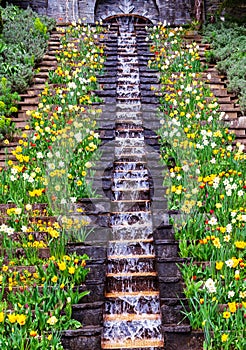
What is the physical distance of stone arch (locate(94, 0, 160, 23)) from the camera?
42.1 ft

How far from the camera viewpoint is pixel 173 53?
348 inches

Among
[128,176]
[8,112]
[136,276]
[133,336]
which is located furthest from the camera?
[8,112]

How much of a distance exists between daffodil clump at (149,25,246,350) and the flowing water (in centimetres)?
33

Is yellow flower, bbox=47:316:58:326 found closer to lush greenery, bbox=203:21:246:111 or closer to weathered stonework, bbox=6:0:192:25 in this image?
lush greenery, bbox=203:21:246:111

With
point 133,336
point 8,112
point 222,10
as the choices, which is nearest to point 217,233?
point 133,336

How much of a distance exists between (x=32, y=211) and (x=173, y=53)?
16.8ft

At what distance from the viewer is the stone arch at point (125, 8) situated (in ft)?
42.1

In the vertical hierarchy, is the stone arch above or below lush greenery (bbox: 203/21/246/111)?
above

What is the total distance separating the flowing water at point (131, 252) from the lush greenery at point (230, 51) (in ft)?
5.38

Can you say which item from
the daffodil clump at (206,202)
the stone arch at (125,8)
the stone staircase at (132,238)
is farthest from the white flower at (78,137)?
the stone arch at (125,8)

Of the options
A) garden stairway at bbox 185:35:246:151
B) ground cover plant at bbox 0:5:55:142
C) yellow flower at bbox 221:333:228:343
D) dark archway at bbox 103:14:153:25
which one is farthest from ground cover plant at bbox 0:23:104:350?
dark archway at bbox 103:14:153:25

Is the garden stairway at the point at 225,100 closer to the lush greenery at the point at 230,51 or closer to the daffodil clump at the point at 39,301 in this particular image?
the lush greenery at the point at 230,51

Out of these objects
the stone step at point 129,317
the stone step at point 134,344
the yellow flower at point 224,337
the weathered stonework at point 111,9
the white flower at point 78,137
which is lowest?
the stone step at point 134,344

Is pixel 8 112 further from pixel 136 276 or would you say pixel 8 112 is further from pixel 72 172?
pixel 136 276
